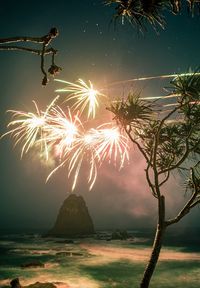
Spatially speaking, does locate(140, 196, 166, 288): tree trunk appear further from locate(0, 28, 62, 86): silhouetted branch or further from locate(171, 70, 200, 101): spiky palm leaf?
locate(0, 28, 62, 86): silhouetted branch

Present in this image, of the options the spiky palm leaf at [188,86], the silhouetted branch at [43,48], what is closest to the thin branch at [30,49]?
the silhouetted branch at [43,48]

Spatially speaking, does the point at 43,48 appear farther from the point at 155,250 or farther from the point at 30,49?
the point at 155,250

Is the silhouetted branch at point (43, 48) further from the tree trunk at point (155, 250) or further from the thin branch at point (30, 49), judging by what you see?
the tree trunk at point (155, 250)

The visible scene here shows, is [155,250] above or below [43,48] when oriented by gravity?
below

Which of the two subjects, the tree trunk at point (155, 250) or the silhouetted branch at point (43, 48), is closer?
the silhouetted branch at point (43, 48)

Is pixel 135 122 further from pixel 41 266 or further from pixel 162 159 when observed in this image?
pixel 41 266

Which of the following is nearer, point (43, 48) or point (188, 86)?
point (43, 48)

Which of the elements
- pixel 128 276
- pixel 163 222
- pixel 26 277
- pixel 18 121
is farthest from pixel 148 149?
pixel 128 276

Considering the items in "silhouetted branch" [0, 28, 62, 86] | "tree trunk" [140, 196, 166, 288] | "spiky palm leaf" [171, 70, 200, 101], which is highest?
"spiky palm leaf" [171, 70, 200, 101]

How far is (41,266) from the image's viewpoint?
59.4 m

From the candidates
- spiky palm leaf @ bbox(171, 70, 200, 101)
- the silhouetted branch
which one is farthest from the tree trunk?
the silhouetted branch

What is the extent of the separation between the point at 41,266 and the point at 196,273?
27681 mm

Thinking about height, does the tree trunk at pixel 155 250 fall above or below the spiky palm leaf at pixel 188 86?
below

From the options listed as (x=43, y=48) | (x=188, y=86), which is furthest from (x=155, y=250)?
(x=43, y=48)
